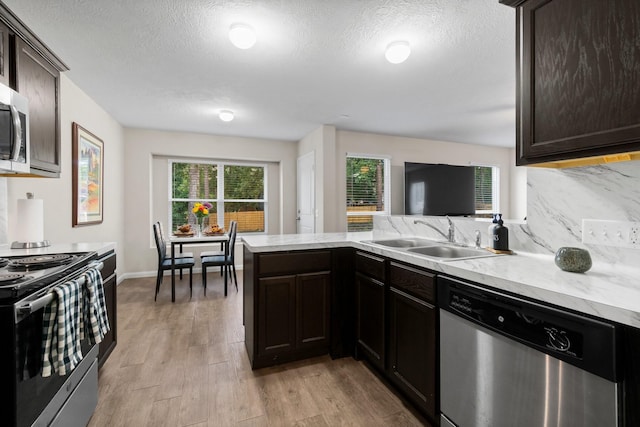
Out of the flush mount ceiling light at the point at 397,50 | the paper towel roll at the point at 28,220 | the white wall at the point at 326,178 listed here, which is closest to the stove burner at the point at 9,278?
the paper towel roll at the point at 28,220

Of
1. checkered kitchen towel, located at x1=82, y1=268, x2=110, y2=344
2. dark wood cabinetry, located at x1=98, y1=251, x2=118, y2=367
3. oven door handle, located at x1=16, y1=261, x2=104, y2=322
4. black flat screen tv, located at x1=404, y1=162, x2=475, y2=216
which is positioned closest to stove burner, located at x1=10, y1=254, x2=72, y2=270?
checkered kitchen towel, located at x1=82, y1=268, x2=110, y2=344

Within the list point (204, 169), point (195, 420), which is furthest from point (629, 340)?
point (204, 169)

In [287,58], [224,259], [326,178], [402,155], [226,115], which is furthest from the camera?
[402,155]

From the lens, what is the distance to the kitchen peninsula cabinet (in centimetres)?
211

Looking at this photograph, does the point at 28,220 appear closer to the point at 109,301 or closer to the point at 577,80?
the point at 109,301

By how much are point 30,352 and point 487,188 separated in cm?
730

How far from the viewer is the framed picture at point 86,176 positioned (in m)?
3.21

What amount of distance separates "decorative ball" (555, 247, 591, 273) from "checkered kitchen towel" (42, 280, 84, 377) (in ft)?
7.01

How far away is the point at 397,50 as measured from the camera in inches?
90.7

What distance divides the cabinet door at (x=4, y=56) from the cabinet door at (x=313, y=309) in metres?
2.04

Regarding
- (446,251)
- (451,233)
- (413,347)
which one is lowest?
(413,347)

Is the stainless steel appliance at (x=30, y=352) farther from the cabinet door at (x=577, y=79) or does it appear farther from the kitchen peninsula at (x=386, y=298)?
the cabinet door at (x=577, y=79)

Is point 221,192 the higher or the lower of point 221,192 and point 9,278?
the higher

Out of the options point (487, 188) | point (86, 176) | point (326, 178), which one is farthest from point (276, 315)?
point (487, 188)
